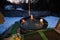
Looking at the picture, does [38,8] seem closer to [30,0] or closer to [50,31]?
[30,0]

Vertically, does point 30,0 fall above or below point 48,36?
above

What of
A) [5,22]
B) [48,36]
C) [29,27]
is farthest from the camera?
[5,22]

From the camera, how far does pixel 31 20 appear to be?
0.97 meters

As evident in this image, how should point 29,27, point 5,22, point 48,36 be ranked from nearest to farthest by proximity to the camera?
point 48,36, point 29,27, point 5,22

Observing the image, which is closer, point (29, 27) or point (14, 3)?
point (29, 27)

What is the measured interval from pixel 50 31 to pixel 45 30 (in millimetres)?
35

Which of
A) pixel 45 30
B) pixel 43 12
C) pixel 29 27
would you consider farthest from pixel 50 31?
pixel 43 12

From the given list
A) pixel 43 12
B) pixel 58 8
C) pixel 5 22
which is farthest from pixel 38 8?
pixel 5 22

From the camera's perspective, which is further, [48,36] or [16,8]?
[16,8]

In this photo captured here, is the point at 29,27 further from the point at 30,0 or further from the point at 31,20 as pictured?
the point at 30,0

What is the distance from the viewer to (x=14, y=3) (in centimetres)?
109

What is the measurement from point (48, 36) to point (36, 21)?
0.61ft

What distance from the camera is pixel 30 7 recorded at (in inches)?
43.8

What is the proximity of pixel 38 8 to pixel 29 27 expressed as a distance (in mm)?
250
